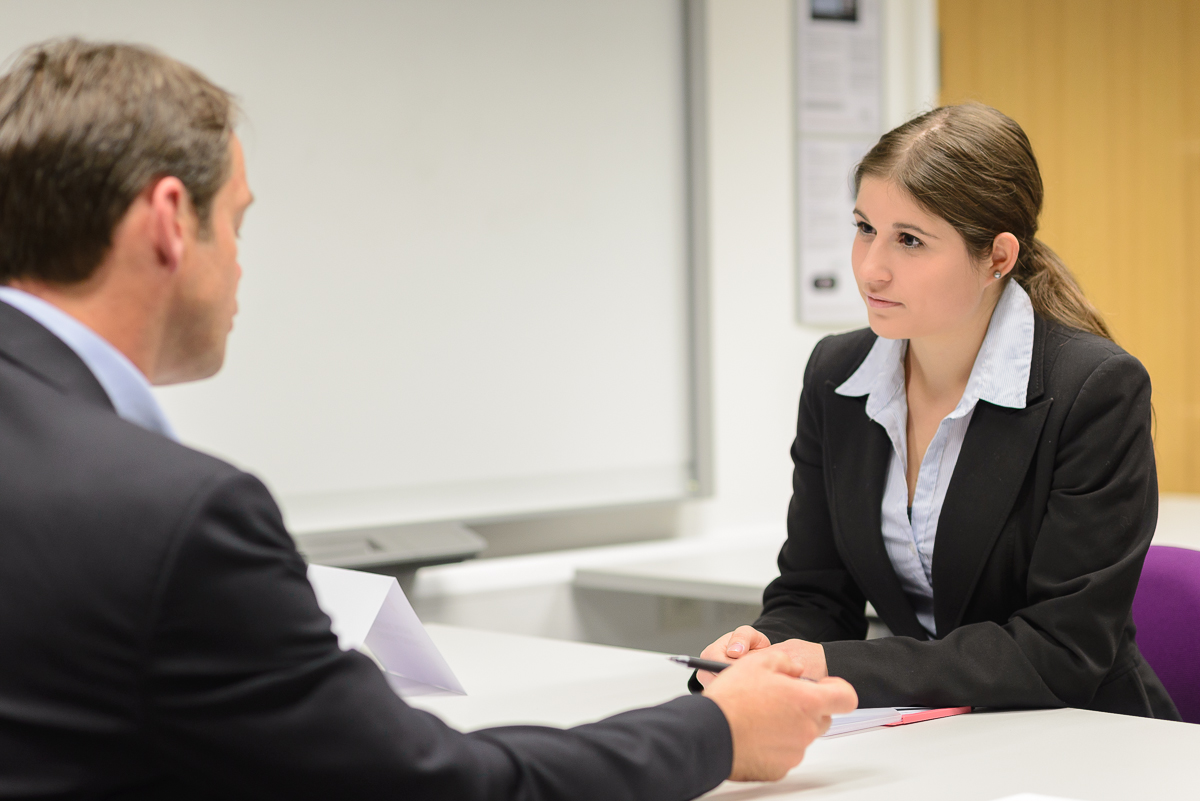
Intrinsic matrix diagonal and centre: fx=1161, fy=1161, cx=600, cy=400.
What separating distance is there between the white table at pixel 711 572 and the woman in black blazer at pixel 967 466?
53 centimetres

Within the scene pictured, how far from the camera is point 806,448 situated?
1.79 meters

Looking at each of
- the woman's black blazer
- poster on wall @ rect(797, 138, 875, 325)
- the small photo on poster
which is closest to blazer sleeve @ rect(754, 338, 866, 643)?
the woman's black blazer

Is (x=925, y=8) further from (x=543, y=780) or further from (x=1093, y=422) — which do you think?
(x=543, y=780)

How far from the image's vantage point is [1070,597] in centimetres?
142

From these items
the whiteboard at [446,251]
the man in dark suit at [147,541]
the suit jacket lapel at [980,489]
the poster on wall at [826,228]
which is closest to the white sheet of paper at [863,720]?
the suit jacket lapel at [980,489]

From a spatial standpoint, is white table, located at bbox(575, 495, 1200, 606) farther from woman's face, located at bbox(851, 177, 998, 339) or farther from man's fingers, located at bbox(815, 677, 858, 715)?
man's fingers, located at bbox(815, 677, 858, 715)

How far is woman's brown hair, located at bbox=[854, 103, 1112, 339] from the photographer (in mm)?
1563

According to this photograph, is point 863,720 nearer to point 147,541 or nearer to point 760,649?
point 760,649

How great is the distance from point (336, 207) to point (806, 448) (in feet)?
4.02

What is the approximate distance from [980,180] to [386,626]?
0.98m

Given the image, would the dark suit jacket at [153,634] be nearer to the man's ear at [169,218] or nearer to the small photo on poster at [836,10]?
the man's ear at [169,218]

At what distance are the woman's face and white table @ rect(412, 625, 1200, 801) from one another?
540mm

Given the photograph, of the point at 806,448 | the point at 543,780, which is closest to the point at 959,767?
the point at 543,780

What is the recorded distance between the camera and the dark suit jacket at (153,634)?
2.28 ft
